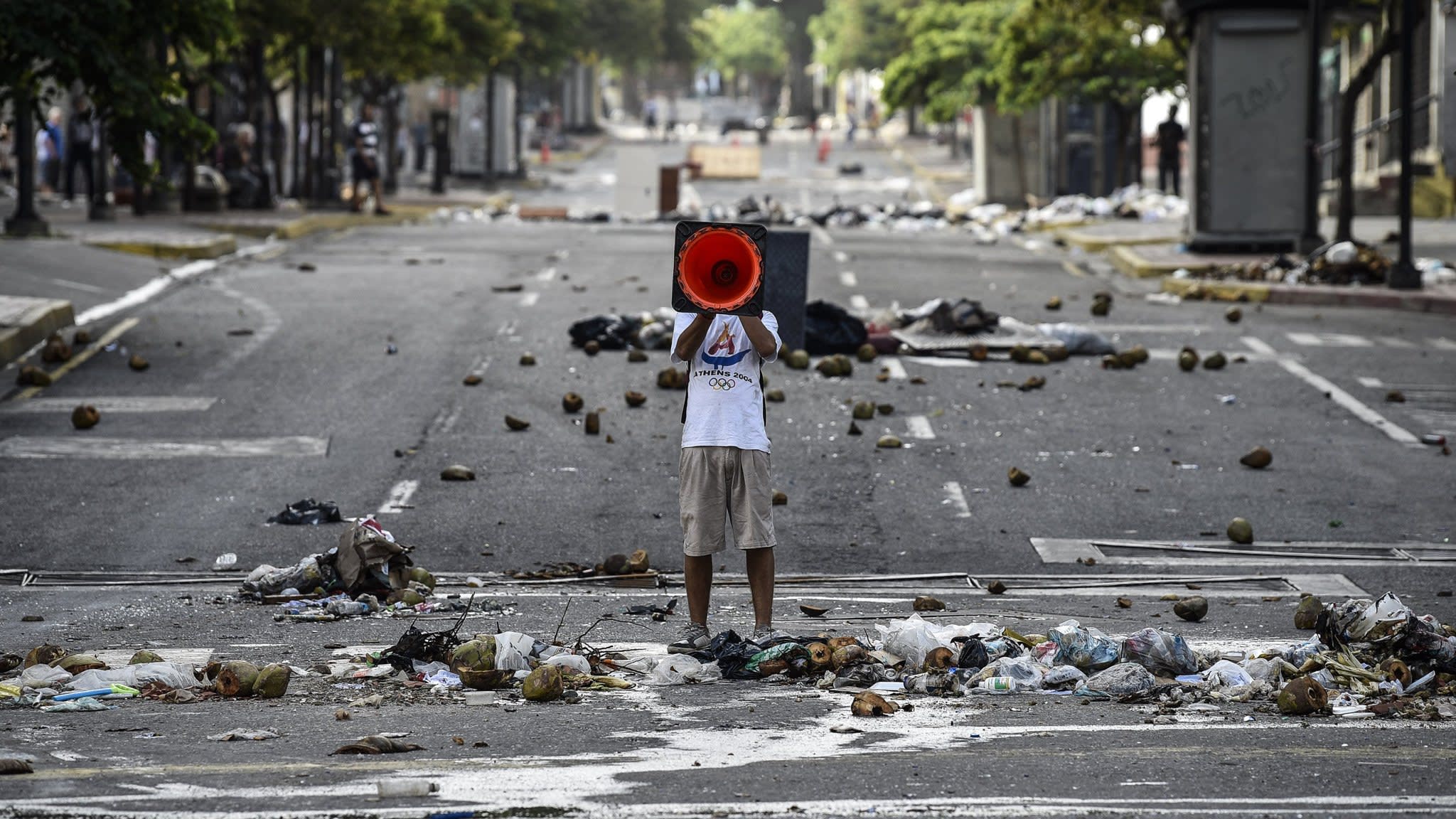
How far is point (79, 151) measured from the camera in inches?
1389

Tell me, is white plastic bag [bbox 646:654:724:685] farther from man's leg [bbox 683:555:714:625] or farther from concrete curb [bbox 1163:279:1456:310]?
concrete curb [bbox 1163:279:1456:310]

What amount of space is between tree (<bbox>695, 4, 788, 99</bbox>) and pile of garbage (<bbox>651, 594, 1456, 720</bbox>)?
137 m

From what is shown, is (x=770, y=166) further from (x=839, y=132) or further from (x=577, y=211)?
(x=839, y=132)

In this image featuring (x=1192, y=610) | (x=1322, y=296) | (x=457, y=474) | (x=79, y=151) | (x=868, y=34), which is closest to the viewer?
(x=1192, y=610)

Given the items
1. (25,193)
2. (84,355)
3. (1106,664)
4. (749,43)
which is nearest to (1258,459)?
(1106,664)

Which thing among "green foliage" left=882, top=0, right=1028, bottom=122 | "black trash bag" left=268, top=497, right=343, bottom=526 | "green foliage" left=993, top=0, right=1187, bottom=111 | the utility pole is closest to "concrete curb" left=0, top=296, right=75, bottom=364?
"black trash bag" left=268, top=497, right=343, bottom=526

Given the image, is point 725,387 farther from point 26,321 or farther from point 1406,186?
point 1406,186

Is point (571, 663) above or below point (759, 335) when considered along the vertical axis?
below

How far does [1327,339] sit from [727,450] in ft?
41.7

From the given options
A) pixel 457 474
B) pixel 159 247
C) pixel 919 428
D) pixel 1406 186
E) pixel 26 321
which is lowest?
pixel 457 474

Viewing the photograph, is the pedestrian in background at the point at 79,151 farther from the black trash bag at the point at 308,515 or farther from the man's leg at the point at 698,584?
the man's leg at the point at 698,584

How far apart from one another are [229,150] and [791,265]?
21.3m

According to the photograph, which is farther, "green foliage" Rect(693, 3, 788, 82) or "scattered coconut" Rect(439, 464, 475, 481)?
"green foliage" Rect(693, 3, 788, 82)

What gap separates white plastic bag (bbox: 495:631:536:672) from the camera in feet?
25.2
